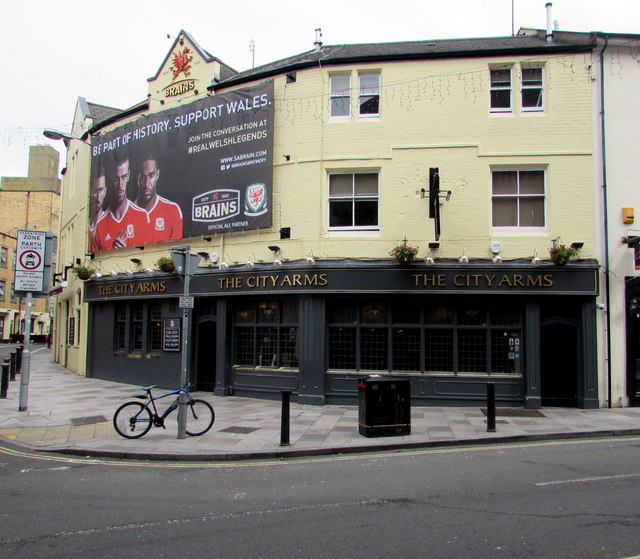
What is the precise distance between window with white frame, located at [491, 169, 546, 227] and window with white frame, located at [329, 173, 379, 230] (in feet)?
10.6

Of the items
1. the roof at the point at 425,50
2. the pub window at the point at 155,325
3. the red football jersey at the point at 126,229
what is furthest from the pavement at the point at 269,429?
the roof at the point at 425,50

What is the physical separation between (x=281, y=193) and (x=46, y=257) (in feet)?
20.8

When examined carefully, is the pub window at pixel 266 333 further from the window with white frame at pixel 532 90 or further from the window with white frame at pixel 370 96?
the window with white frame at pixel 532 90

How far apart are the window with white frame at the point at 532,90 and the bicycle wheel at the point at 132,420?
480 inches

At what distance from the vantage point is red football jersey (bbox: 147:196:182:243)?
16.9 metres

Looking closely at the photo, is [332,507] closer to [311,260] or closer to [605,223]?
[311,260]

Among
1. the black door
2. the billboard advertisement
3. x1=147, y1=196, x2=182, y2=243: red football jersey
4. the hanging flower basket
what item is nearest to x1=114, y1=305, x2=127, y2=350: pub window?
the billboard advertisement

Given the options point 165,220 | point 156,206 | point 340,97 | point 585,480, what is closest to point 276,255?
point 165,220

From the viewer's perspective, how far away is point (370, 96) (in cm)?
1490

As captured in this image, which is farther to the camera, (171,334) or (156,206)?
(156,206)

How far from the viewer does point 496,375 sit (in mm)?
13781

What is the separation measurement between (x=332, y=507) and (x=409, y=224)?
9.31 m

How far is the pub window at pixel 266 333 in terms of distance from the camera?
14852mm

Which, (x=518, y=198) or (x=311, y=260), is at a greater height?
(x=518, y=198)
